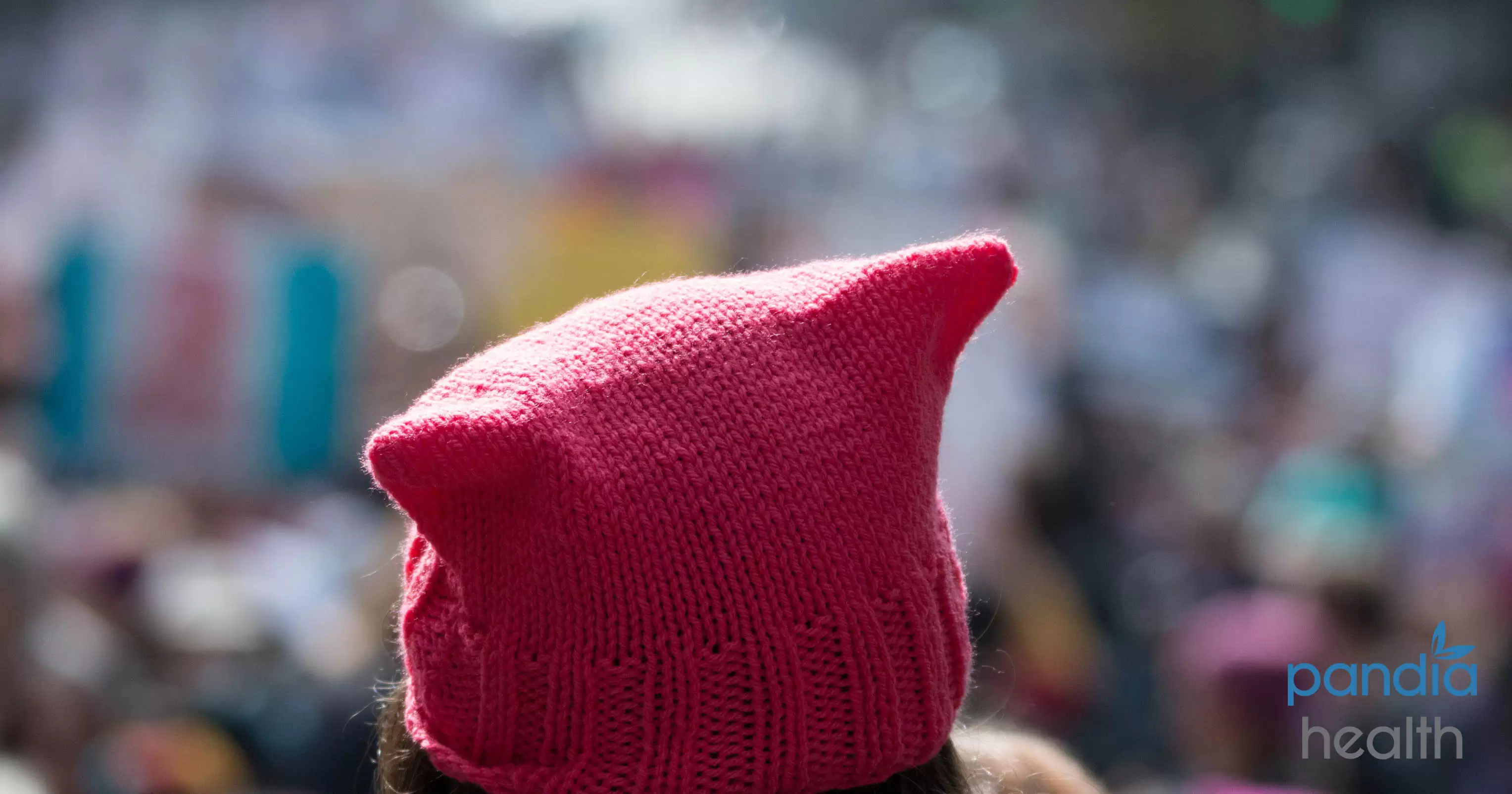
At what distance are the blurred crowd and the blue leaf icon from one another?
0.23 feet

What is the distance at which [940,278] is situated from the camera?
0.97 m

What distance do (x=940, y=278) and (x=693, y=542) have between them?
274 millimetres

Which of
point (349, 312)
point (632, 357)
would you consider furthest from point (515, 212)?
point (632, 357)

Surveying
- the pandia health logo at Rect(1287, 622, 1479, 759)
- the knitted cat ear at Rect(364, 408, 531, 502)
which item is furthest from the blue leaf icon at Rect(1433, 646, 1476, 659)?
the knitted cat ear at Rect(364, 408, 531, 502)

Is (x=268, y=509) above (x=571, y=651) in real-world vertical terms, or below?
below

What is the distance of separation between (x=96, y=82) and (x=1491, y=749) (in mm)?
5508

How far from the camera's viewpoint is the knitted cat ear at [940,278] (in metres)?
0.96

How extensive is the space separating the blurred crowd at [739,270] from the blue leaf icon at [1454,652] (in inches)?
2.8

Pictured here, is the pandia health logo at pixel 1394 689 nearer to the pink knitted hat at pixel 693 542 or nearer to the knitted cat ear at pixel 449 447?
the pink knitted hat at pixel 693 542

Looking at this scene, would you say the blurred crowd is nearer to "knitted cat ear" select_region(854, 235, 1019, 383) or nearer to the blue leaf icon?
the blue leaf icon

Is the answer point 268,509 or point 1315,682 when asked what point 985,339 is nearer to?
point 1315,682

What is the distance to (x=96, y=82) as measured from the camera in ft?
17.7

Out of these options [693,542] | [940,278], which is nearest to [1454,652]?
[940,278]

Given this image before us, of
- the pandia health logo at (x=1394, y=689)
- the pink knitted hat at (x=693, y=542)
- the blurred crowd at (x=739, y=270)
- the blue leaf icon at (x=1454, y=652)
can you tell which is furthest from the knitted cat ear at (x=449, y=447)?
the blue leaf icon at (x=1454, y=652)
